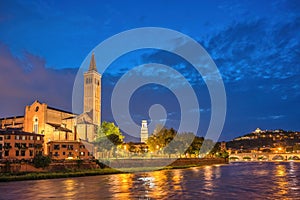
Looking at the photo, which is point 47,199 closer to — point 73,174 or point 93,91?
point 73,174

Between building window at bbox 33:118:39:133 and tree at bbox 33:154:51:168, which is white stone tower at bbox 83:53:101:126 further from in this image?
tree at bbox 33:154:51:168

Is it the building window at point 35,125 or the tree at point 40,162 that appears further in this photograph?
the building window at point 35,125

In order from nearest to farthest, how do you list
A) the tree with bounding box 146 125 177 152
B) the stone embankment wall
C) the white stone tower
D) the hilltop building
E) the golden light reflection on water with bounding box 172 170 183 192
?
1. the golden light reflection on water with bounding box 172 170 183 192
2. the stone embankment wall
3. the hilltop building
4. the tree with bounding box 146 125 177 152
5. the white stone tower

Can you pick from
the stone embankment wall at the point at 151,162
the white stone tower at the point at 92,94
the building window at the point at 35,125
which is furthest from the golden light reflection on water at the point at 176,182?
the white stone tower at the point at 92,94

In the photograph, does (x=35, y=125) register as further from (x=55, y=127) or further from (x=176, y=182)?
(x=176, y=182)

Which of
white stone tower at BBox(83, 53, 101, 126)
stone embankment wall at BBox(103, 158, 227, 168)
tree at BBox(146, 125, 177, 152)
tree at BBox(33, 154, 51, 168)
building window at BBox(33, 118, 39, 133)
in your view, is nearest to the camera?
tree at BBox(33, 154, 51, 168)

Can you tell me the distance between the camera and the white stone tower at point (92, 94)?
168 meters

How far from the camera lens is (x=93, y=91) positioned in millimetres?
169500

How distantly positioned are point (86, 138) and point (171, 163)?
40927 millimetres

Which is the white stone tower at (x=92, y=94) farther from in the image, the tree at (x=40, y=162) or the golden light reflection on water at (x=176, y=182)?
the golden light reflection on water at (x=176, y=182)

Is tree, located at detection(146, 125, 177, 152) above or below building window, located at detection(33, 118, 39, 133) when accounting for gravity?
below

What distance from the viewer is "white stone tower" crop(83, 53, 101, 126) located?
167875mm

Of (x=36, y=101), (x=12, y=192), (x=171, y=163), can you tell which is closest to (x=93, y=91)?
(x=36, y=101)

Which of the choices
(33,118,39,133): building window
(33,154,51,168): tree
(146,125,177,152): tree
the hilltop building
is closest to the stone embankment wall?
(146,125,177,152): tree
